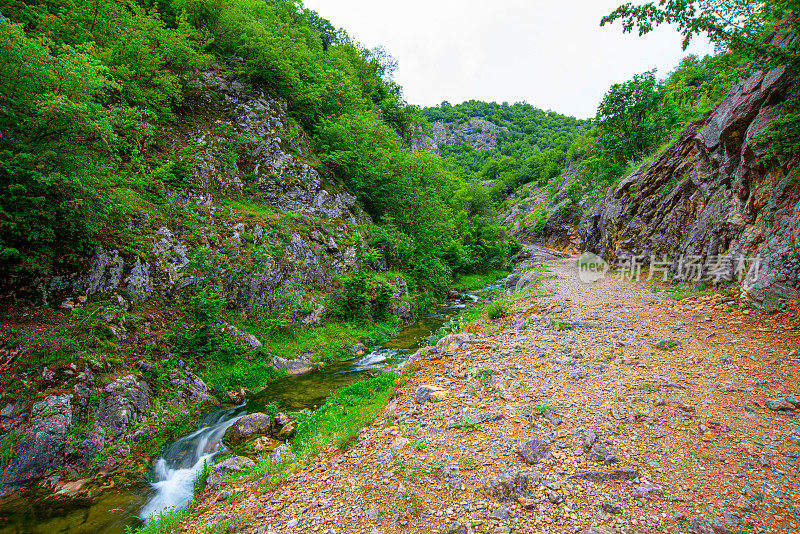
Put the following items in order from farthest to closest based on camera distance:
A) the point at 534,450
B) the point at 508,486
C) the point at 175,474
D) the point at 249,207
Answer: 1. the point at 249,207
2. the point at 175,474
3. the point at 534,450
4. the point at 508,486

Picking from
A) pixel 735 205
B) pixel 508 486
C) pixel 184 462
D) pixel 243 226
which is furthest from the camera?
pixel 243 226

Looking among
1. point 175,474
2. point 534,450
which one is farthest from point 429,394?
point 175,474

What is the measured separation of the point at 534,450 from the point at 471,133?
124 meters

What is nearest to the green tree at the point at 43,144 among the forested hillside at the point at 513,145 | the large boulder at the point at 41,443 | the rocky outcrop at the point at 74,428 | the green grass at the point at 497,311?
the rocky outcrop at the point at 74,428

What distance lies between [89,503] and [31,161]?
6.94m

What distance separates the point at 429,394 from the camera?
637cm

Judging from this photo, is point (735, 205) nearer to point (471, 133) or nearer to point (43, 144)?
point (43, 144)

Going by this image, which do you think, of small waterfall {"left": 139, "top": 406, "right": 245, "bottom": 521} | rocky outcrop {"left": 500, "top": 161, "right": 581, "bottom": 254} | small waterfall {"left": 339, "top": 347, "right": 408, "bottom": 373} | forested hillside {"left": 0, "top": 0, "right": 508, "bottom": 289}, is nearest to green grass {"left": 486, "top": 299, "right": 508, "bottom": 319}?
small waterfall {"left": 339, "top": 347, "right": 408, "bottom": 373}

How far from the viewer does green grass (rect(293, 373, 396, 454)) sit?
5.91 metres

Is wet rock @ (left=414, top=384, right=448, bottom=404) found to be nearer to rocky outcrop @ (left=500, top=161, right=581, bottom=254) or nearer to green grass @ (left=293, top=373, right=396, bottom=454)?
green grass @ (left=293, top=373, right=396, bottom=454)

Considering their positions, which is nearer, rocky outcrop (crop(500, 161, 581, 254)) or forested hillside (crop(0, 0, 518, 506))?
forested hillside (crop(0, 0, 518, 506))

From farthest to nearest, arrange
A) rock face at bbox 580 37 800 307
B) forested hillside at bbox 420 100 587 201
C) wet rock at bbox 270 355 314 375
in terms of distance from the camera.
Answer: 1. forested hillside at bbox 420 100 587 201
2. wet rock at bbox 270 355 314 375
3. rock face at bbox 580 37 800 307

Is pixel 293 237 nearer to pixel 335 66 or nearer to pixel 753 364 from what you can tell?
pixel 753 364

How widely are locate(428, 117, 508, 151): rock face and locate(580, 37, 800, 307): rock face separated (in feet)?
320
